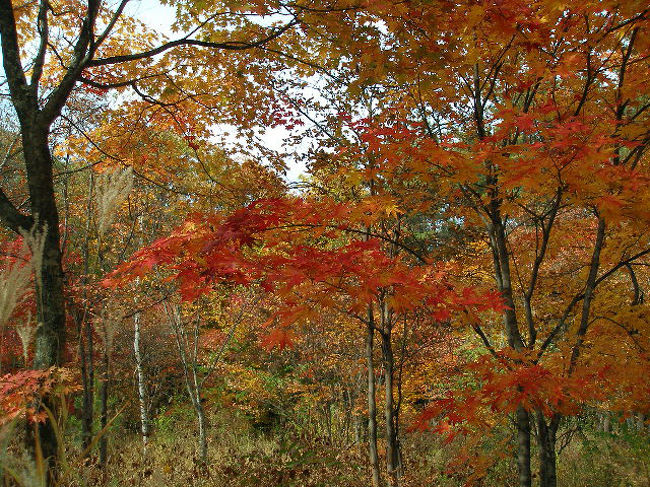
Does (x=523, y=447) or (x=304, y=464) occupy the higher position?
(x=523, y=447)

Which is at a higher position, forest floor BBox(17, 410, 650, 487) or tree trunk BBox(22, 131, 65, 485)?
tree trunk BBox(22, 131, 65, 485)

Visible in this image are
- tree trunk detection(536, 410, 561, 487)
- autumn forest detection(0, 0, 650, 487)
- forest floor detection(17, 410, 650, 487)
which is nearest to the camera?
autumn forest detection(0, 0, 650, 487)

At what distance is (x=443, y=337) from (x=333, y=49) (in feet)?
17.3

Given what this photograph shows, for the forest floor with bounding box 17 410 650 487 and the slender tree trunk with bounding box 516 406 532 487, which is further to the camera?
the forest floor with bounding box 17 410 650 487

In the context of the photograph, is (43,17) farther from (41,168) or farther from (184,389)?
(184,389)

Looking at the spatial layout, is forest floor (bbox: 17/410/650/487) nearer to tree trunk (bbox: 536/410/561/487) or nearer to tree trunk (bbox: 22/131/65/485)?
tree trunk (bbox: 22/131/65/485)

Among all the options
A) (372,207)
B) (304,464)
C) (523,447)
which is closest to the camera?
(372,207)

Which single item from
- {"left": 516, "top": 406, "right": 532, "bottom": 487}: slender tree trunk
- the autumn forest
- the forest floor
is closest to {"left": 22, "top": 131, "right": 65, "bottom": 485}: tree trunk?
the autumn forest

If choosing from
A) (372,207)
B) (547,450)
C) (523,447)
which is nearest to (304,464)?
(523,447)

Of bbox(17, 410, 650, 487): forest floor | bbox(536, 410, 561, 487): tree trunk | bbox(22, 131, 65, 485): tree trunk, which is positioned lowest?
bbox(17, 410, 650, 487): forest floor

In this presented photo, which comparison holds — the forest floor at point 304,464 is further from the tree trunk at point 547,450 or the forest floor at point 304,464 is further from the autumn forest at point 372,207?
the tree trunk at point 547,450

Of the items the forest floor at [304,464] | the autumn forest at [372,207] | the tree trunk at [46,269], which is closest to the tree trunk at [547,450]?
the autumn forest at [372,207]

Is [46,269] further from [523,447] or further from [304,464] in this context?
[523,447]

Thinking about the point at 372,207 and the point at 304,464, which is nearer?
the point at 372,207
